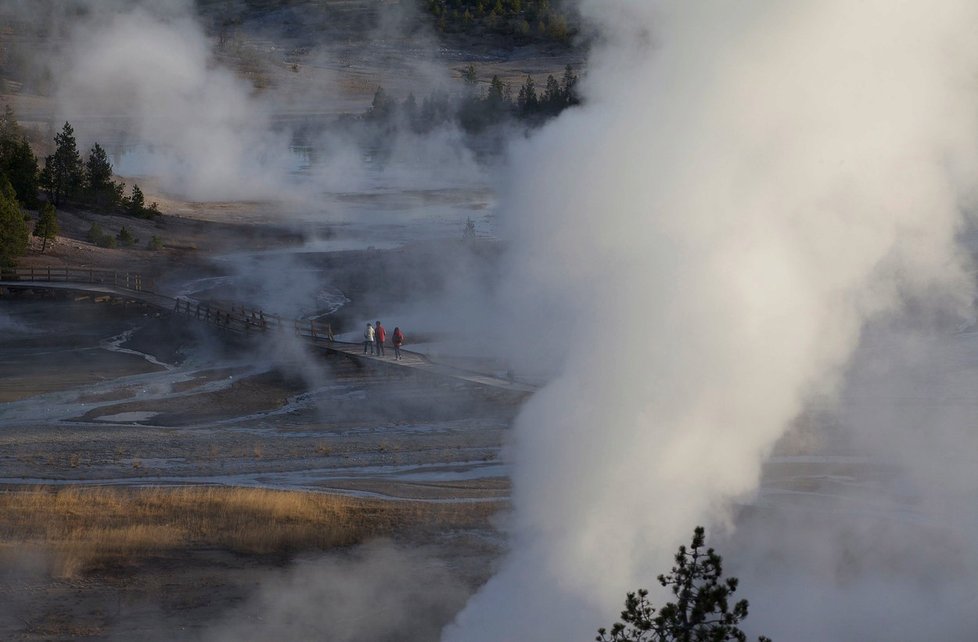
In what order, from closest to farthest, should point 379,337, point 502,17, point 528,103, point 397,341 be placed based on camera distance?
point 397,341 < point 379,337 < point 528,103 < point 502,17

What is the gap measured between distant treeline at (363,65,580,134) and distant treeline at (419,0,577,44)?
13.9m

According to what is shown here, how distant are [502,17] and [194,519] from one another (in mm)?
67926

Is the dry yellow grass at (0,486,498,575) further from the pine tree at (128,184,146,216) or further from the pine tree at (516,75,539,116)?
the pine tree at (516,75,539,116)

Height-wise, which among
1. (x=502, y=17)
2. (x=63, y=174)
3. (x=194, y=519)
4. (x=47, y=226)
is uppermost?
(x=502, y=17)

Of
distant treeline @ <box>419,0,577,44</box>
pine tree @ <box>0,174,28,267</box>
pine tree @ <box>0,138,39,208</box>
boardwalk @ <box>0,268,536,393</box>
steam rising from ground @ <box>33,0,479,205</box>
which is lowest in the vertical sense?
boardwalk @ <box>0,268,536,393</box>

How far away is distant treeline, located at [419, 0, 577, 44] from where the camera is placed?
7544 centimetres

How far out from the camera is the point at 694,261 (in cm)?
1411

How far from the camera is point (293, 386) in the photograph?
22641 mm

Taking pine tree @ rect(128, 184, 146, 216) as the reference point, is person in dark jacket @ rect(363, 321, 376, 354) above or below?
below

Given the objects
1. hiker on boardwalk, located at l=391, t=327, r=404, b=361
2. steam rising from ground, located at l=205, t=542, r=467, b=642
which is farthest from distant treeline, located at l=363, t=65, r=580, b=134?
steam rising from ground, located at l=205, t=542, r=467, b=642

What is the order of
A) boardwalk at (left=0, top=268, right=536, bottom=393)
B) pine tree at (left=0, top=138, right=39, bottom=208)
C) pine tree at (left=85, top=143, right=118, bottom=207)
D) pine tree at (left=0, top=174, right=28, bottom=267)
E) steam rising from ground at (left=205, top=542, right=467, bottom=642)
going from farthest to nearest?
1. pine tree at (left=85, top=143, right=118, bottom=207)
2. pine tree at (left=0, top=138, right=39, bottom=208)
3. pine tree at (left=0, top=174, right=28, bottom=267)
4. boardwalk at (left=0, top=268, right=536, bottom=393)
5. steam rising from ground at (left=205, top=542, right=467, bottom=642)

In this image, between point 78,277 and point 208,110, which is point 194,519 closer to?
point 78,277

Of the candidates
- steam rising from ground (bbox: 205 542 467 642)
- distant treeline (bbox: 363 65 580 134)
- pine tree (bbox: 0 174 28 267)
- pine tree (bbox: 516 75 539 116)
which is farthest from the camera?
distant treeline (bbox: 363 65 580 134)

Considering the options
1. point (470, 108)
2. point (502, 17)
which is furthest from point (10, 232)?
→ point (502, 17)
